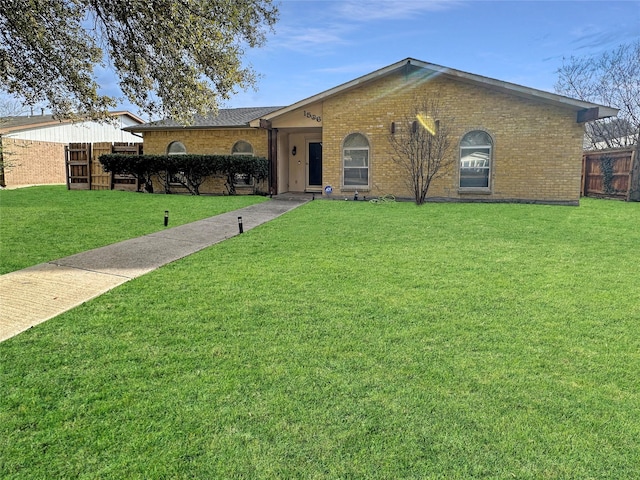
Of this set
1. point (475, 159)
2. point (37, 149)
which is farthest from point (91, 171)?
point (475, 159)

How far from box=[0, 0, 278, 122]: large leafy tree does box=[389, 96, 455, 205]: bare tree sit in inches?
307

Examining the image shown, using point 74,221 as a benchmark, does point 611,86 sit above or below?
above

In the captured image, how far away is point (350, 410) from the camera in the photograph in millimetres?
2629

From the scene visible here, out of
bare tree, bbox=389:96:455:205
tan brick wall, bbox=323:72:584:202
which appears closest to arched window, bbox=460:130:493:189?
tan brick wall, bbox=323:72:584:202

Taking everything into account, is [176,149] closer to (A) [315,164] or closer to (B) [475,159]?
(A) [315,164]

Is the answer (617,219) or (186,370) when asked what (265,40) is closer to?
(186,370)

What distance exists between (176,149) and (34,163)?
1084 centimetres

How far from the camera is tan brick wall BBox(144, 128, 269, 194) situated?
61.0 feet

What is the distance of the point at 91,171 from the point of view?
2092cm

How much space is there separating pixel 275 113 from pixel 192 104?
27.7 ft

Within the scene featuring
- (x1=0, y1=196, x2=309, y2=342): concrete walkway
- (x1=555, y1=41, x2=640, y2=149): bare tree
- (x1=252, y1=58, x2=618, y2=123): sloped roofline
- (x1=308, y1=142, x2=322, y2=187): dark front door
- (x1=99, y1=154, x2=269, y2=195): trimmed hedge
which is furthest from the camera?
(x1=555, y1=41, x2=640, y2=149): bare tree

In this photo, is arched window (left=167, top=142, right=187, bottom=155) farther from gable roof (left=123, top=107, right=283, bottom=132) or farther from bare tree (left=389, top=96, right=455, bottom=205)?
bare tree (left=389, top=96, right=455, bottom=205)

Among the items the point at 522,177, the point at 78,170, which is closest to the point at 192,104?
the point at 522,177

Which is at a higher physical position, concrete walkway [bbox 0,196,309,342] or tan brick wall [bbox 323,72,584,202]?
tan brick wall [bbox 323,72,584,202]
